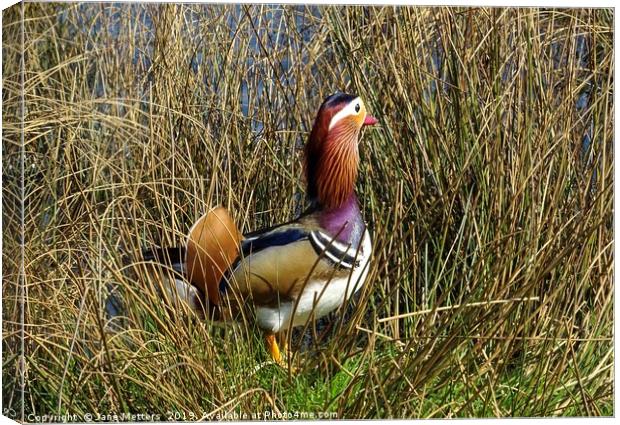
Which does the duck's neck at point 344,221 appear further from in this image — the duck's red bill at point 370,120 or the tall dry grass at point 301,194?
the duck's red bill at point 370,120

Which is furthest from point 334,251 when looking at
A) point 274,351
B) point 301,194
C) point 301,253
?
point 274,351

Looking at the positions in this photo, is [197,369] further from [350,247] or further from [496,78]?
[496,78]

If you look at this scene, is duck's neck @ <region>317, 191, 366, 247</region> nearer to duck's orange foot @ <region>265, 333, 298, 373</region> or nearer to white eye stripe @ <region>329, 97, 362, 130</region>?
white eye stripe @ <region>329, 97, 362, 130</region>

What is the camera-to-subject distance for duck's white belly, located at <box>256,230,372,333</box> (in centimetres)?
462

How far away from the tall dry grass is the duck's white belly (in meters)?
0.06

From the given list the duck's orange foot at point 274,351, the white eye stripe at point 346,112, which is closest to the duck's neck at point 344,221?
the white eye stripe at point 346,112

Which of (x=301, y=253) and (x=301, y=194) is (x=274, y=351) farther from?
(x=301, y=194)

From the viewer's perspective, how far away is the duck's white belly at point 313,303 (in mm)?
4625

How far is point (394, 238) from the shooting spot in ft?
15.7

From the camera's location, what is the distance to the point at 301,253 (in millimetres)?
4637

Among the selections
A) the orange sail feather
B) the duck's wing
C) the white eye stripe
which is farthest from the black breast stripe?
the white eye stripe

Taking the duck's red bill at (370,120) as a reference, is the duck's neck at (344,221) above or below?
below

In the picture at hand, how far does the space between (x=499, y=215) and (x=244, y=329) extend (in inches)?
38.6

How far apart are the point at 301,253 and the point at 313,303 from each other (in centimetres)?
18
